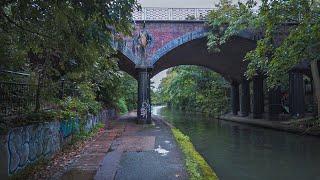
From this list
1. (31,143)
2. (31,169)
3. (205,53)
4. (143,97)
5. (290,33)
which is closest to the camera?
(31,169)

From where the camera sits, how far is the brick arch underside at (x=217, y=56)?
1159 inches

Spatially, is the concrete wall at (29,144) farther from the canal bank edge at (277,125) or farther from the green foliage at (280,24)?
the canal bank edge at (277,125)

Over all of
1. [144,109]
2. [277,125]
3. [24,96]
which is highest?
[24,96]

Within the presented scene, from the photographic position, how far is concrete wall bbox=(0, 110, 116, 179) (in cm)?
801

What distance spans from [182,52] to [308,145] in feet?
49.9

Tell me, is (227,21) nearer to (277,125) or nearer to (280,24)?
(280,24)

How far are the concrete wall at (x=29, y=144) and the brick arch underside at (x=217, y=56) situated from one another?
16089 mm

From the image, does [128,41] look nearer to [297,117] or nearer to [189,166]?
[297,117]

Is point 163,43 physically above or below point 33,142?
above

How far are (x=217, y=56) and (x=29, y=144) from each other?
27121 millimetres

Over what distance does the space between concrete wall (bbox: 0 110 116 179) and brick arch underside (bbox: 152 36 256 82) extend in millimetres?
16089

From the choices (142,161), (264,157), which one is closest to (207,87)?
(264,157)

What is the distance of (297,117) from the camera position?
1137 inches

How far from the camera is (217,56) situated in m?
35.2
